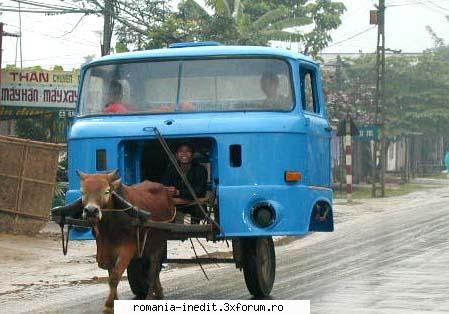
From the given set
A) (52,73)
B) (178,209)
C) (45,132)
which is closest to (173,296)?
(178,209)

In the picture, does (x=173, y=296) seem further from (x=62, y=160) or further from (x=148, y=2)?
(x=148, y=2)

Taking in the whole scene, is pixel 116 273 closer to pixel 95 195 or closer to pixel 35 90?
pixel 95 195

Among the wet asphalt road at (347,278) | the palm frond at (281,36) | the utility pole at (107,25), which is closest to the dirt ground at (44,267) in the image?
the wet asphalt road at (347,278)

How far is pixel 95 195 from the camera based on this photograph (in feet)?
29.1

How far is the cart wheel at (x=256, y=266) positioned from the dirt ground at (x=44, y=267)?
92.9 inches

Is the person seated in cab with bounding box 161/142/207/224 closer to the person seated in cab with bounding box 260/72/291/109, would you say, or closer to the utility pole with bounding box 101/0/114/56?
the person seated in cab with bounding box 260/72/291/109

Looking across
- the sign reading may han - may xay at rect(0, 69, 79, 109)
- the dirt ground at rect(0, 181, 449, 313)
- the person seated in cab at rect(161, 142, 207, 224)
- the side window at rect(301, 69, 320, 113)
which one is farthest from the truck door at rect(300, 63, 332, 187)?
the sign reading may han - may xay at rect(0, 69, 79, 109)

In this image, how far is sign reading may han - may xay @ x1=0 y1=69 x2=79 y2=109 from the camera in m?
22.9

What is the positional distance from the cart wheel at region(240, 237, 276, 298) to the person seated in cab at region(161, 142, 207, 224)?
2.62 ft

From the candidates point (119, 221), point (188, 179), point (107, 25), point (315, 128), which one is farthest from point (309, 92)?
point (107, 25)

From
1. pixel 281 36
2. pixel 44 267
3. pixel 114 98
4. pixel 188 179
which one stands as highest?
pixel 281 36

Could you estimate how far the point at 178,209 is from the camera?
10.7 meters

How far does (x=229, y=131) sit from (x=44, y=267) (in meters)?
6.26

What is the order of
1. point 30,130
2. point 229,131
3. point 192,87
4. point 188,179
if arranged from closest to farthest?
point 229,131 < point 188,179 < point 192,87 < point 30,130
